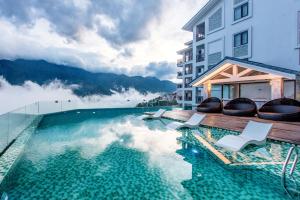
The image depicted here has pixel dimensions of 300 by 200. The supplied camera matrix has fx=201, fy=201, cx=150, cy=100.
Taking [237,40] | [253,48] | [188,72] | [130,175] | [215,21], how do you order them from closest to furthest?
[130,175]
[253,48]
[237,40]
[215,21]
[188,72]

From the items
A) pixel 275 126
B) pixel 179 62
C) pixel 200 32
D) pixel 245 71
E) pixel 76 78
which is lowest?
pixel 275 126

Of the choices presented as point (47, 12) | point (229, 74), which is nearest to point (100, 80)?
A: point (47, 12)

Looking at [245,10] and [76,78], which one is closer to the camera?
[245,10]

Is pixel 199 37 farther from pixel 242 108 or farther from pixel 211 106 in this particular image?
pixel 242 108

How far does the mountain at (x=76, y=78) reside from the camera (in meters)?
106

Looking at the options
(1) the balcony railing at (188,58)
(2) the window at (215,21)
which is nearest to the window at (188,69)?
(1) the balcony railing at (188,58)

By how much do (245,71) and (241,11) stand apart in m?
7.62

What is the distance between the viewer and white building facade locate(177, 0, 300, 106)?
11789 mm

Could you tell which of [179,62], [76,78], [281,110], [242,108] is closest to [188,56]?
[179,62]

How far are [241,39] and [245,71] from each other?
6.01 m


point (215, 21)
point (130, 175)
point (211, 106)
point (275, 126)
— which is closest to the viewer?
point (130, 175)

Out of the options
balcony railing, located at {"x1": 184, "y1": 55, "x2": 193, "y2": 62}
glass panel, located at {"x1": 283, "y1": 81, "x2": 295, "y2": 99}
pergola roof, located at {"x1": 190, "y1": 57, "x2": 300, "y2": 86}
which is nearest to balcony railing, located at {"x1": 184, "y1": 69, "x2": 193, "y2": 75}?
balcony railing, located at {"x1": 184, "y1": 55, "x2": 193, "y2": 62}

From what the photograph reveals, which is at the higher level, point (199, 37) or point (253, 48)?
point (199, 37)

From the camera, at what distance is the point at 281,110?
31.4 feet
